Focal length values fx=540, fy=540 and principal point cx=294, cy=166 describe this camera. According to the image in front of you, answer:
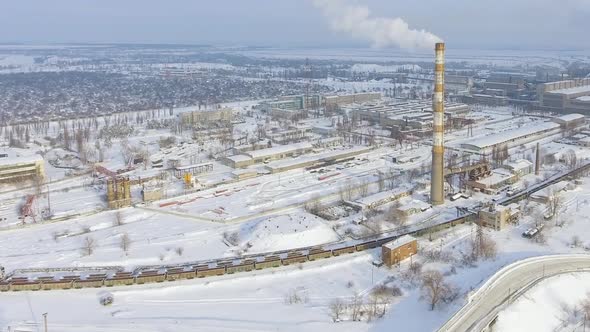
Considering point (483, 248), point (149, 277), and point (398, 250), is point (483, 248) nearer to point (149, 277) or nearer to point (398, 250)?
point (398, 250)

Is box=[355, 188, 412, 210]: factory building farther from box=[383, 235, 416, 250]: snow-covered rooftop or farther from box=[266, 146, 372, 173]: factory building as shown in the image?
box=[266, 146, 372, 173]: factory building

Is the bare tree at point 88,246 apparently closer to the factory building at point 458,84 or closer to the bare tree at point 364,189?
the bare tree at point 364,189

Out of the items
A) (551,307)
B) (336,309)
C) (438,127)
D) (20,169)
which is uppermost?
(438,127)

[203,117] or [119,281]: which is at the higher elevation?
[203,117]

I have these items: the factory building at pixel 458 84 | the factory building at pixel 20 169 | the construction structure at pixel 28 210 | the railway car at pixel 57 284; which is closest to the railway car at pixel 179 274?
the railway car at pixel 57 284

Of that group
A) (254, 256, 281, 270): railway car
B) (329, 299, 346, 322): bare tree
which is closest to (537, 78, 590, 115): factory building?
(254, 256, 281, 270): railway car

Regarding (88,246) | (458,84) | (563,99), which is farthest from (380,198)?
(458,84)

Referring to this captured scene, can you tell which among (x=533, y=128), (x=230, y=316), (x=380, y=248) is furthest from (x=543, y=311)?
(x=533, y=128)
